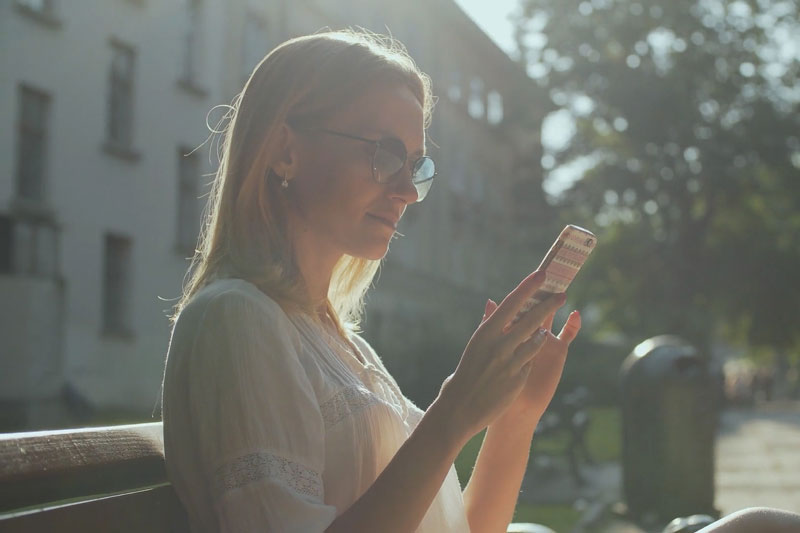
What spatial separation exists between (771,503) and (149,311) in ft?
48.8

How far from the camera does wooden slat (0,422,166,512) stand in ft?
5.40

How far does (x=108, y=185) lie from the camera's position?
854 inches

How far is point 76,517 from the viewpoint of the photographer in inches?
71.7

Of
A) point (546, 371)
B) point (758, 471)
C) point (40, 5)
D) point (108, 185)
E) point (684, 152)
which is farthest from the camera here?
point (684, 152)

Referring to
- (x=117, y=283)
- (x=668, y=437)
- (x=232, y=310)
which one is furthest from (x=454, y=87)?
(x=232, y=310)

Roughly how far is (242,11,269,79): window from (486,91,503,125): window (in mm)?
18882

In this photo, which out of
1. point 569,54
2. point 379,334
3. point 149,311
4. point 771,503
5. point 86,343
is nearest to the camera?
point 771,503

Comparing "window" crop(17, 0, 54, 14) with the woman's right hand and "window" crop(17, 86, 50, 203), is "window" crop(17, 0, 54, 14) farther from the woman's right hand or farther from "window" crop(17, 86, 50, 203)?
the woman's right hand

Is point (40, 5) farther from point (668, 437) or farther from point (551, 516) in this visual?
point (668, 437)

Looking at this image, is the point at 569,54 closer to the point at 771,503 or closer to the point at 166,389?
the point at 771,503

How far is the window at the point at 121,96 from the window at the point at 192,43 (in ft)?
6.15

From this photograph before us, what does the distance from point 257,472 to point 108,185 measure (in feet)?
66.9

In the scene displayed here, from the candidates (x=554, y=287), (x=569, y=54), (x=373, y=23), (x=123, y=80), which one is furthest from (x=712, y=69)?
(x=554, y=287)

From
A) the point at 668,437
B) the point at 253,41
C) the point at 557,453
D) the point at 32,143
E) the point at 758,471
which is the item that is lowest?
the point at 758,471
